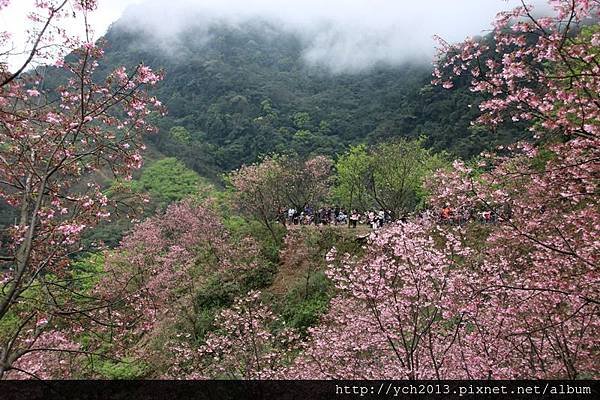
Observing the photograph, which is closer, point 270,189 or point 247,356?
point 247,356

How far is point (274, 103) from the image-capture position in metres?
70.1

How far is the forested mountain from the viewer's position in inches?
2023

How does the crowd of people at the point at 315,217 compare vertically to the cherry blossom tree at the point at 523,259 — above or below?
above

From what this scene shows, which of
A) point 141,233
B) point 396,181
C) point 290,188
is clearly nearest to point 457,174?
point 396,181

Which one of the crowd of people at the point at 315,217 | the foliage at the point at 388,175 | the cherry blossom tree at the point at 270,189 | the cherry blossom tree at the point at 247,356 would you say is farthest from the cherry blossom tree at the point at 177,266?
the foliage at the point at 388,175

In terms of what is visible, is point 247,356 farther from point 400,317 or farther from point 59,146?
point 59,146

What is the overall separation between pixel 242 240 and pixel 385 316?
15721 millimetres

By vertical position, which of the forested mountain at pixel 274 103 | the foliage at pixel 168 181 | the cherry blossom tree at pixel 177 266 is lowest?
the cherry blossom tree at pixel 177 266

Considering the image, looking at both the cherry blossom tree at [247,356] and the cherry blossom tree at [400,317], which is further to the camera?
the cherry blossom tree at [247,356]

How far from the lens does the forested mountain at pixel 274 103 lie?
5138 cm

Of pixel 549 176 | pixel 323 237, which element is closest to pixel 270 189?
pixel 323 237

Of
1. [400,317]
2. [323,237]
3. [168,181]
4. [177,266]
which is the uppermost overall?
[168,181]

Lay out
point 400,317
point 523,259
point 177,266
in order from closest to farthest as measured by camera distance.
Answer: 1. point 400,317
2. point 523,259
3. point 177,266

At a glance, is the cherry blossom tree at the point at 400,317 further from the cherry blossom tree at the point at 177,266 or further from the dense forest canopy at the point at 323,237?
the cherry blossom tree at the point at 177,266
